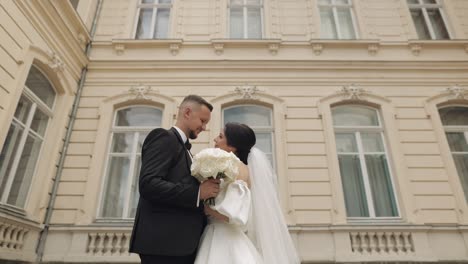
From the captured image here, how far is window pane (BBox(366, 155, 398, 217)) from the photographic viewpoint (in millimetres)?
5566

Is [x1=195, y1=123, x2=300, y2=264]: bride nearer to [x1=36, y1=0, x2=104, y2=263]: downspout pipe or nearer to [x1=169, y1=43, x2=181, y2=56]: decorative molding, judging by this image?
[x1=36, y1=0, x2=104, y2=263]: downspout pipe

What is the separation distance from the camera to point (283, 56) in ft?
22.5

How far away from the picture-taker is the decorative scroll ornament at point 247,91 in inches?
251

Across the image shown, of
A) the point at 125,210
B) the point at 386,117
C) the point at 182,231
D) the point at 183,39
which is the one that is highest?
the point at 183,39

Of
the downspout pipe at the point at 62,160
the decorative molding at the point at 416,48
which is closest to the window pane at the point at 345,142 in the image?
the decorative molding at the point at 416,48

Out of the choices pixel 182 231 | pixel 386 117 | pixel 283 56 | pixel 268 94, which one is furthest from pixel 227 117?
pixel 182 231

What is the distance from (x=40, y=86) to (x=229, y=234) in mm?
5150

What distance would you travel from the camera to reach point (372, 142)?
616 centimetres

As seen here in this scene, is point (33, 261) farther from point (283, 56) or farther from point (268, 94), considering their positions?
point (283, 56)

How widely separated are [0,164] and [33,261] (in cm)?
164

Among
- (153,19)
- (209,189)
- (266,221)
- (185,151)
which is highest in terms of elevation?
(153,19)

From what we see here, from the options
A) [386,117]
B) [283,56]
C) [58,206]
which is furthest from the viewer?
[283,56]

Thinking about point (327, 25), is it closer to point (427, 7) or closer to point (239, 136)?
point (427, 7)

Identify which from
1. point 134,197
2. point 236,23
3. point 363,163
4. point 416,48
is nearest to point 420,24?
point 416,48
